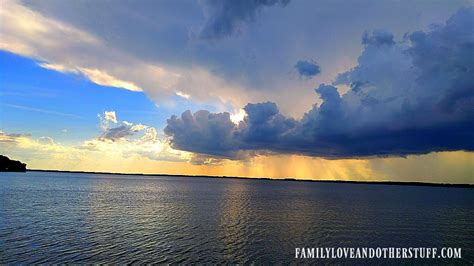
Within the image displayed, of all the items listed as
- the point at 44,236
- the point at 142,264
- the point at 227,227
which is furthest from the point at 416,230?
the point at 44,236

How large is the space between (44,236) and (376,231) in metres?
48.1

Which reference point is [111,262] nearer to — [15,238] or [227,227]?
[15,238]

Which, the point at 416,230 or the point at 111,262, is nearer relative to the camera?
the point at 111,262

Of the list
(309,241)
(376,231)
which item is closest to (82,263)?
(309,241)

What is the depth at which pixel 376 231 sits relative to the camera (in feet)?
180

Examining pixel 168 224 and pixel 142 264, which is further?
pixel 168 224

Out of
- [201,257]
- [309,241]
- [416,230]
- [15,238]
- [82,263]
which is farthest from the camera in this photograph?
[416,230]

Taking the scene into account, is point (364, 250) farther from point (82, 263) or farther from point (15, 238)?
point (15, 238)

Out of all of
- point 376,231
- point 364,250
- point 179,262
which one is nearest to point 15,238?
point 179,262

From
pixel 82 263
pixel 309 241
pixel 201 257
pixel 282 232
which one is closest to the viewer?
pixel 82 263

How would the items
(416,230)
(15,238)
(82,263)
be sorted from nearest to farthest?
(82,263)
(15,238)
(416,230)

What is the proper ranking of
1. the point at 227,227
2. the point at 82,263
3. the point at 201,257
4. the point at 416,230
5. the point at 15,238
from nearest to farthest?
the point at 82,263 → the point at 201,257 → the point at 15,238 → the point at 227,227 → the point at 416,230

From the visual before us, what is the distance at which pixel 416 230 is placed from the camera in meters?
58.2

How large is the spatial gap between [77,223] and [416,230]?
5584cm
